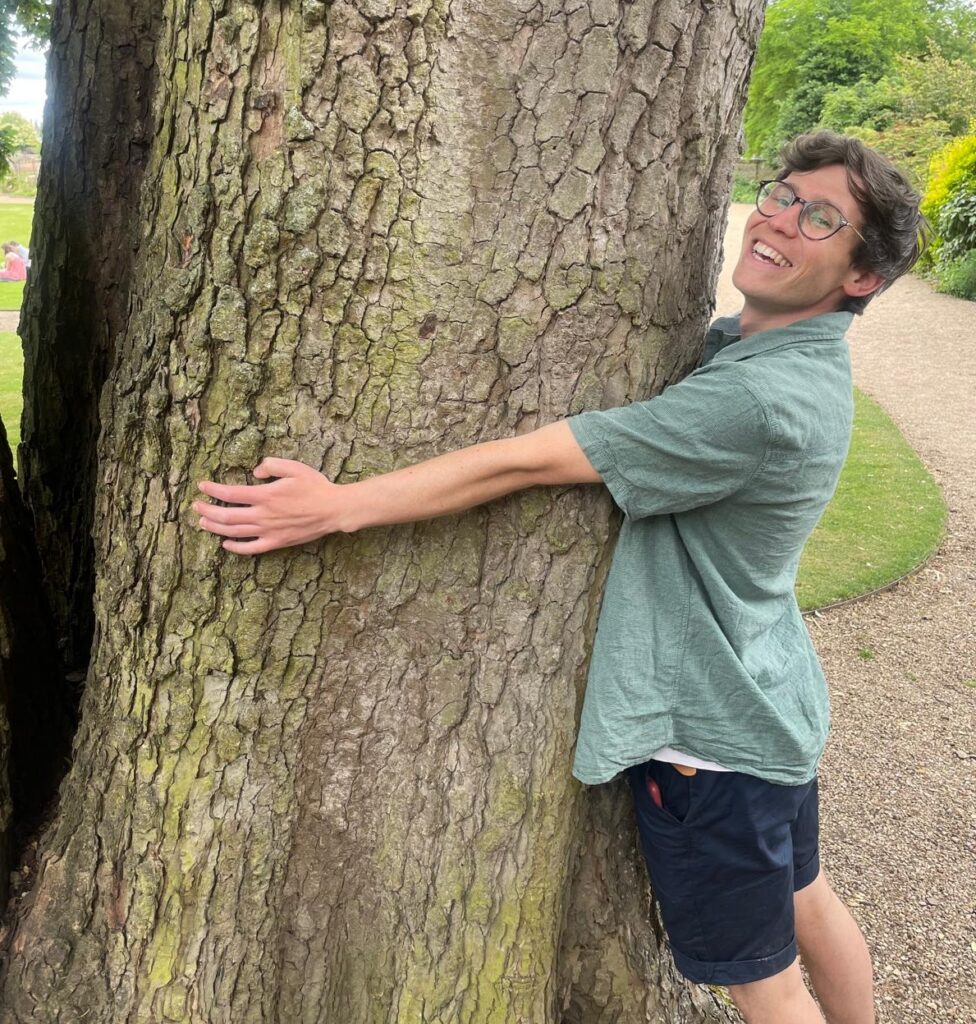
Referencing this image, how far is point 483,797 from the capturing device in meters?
1.94

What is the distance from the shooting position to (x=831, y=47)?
37.2 meters

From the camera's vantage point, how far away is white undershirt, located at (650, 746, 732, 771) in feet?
6.40

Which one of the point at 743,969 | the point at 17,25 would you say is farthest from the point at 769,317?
the point at 17,25

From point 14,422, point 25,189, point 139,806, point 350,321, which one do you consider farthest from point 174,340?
point 25,189

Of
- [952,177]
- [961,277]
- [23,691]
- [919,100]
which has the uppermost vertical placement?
[919,100]

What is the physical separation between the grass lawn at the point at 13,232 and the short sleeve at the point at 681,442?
573 inches

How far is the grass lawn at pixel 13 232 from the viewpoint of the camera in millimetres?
16859

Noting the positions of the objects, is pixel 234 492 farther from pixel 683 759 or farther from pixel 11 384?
pixel 11 384

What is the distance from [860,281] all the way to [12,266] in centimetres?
2005

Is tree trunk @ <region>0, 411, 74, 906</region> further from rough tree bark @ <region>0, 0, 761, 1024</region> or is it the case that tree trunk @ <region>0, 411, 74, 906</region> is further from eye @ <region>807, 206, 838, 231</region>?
eye @ <region>807, 206, 838, 231</region>

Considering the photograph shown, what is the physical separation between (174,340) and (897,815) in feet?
12.1

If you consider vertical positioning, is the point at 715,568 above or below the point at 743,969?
above

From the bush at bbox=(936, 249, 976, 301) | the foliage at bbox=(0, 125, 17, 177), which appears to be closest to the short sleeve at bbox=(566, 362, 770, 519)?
the foliage at bbox=(0, 125, 17, 177)

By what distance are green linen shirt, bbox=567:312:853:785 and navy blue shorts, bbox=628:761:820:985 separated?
0.23 feet
